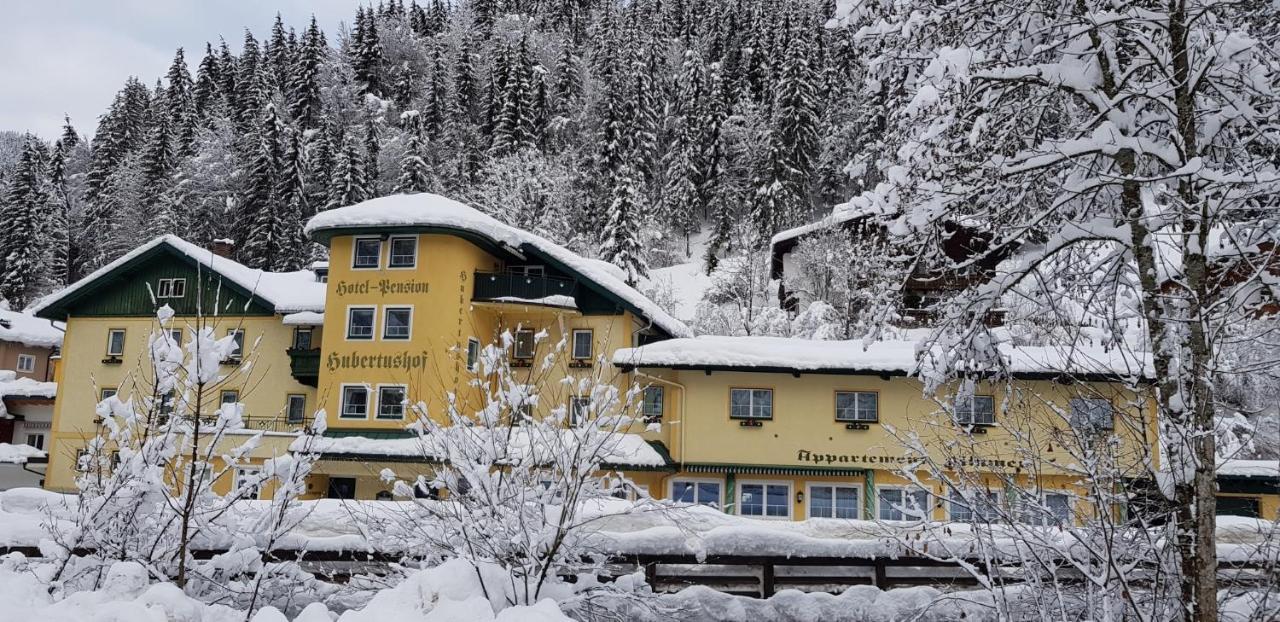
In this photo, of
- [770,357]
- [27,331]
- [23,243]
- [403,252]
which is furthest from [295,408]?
[23,243]

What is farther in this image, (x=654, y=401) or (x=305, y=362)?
(x=305, y=362)

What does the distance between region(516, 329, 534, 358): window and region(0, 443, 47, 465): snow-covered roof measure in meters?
21.9

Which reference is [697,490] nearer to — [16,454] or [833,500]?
[833,500]

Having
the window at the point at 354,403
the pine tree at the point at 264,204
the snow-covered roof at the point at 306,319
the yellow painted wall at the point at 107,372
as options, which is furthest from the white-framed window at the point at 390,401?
the pine tree at the point at 264,204

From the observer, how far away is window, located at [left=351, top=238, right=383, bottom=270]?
29578mm

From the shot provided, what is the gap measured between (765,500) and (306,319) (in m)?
17.1

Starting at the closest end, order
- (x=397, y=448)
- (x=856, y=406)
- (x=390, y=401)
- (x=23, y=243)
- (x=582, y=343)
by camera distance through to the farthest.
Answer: (x=856, y=406), (x=397, y=448), (x=390, y=401), (x=582, y=343), (x=23, y=243)

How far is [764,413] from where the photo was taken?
83.5ft

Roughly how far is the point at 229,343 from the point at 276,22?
93.4 metres

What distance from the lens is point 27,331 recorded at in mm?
52594

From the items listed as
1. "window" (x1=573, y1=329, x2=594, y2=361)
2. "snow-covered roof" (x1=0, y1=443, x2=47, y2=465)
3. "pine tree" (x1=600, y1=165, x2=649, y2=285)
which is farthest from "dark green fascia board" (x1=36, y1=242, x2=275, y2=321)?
"pine tree" (x1=600, y1=165, x2=649, y2=285)

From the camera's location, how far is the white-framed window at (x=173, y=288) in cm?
3312

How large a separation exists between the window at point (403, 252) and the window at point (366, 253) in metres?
0.45

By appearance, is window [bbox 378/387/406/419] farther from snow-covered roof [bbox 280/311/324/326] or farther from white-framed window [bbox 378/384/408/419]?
snow-covered roof [bbox 280/311/324/326]
